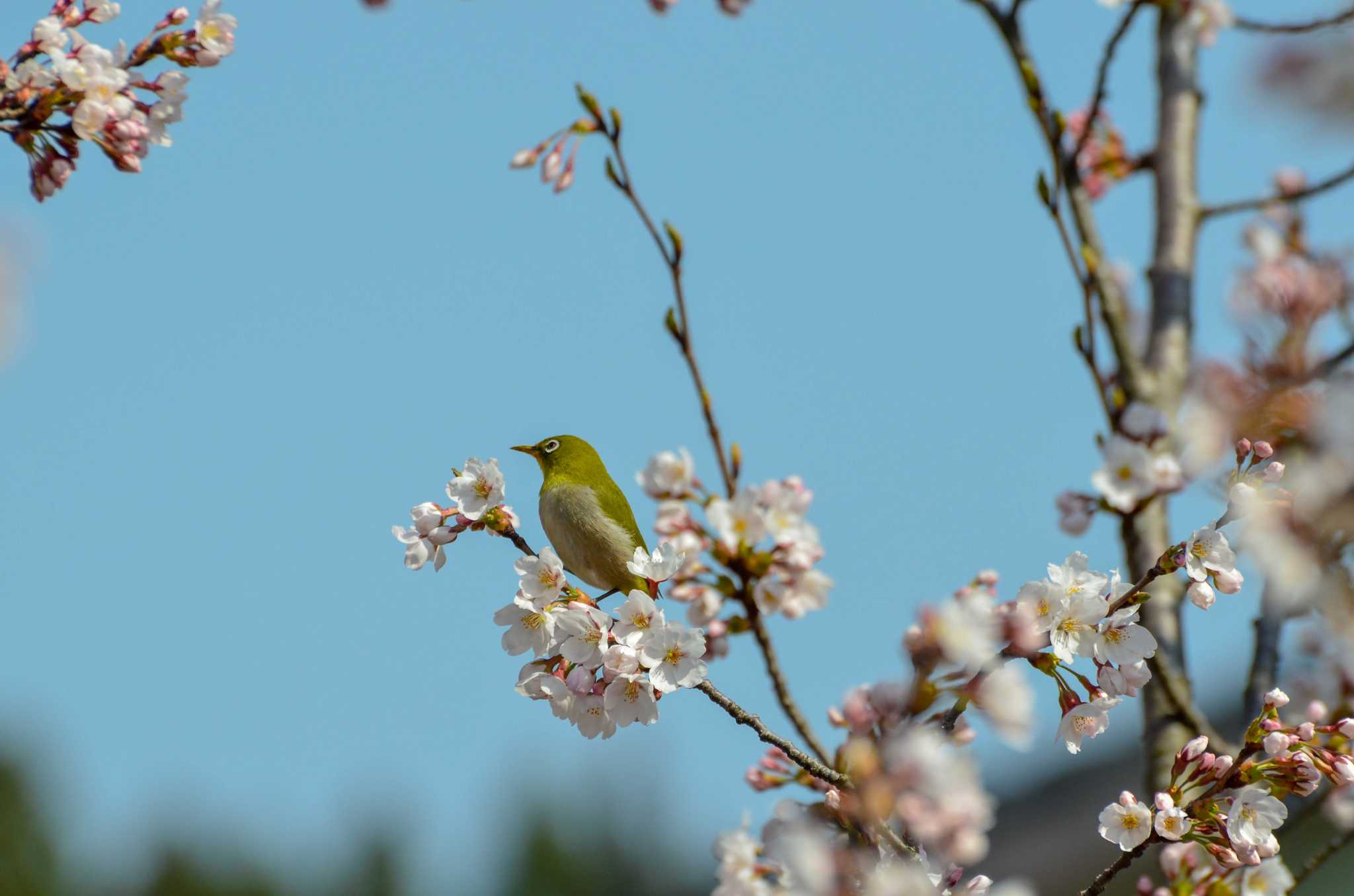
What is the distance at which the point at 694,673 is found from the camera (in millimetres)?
2018

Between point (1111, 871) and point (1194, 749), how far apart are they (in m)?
0.30

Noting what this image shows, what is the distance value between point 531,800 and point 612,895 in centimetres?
324

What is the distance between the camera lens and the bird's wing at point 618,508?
2598 mm

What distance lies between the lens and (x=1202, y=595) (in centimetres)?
221

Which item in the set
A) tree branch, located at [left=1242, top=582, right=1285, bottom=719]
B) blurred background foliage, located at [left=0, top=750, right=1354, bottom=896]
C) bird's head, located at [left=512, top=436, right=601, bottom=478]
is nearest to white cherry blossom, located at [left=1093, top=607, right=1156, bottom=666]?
tree branch, located at [left=1242, top=582, right=1285, bottom=719]

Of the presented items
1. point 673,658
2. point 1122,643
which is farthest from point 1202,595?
point 673,658

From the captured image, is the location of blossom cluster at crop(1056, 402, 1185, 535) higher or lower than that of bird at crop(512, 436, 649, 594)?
lower

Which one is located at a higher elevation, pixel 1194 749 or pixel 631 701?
pixel 631 701

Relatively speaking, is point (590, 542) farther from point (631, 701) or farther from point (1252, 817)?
point (1252, 817)

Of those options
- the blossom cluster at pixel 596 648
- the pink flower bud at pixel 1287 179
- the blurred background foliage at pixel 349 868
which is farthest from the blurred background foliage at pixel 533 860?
the blossom cluster at pixel 596 648

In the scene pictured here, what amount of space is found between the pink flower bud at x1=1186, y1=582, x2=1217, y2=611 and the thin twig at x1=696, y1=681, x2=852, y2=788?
72cm

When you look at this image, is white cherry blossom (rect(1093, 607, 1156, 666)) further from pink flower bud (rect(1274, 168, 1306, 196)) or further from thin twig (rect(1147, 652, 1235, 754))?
pink flower bud (rect(1274, 168, 1306, 196))

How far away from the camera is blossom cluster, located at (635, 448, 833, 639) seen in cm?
212

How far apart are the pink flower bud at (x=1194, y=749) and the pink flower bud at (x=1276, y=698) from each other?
5.1 inches
